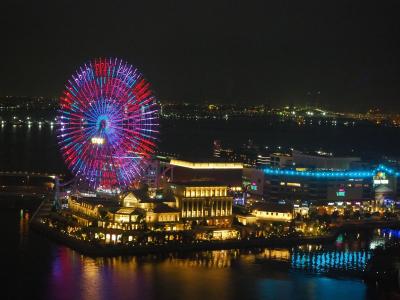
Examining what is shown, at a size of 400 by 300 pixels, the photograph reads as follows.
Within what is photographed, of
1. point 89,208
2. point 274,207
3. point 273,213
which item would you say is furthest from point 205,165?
point 89,208

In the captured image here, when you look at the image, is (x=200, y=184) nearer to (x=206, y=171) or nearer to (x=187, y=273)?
(x=206, y=171)

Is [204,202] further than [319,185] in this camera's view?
No

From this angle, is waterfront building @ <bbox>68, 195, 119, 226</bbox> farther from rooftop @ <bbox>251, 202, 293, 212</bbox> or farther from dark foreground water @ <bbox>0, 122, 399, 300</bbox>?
rooftop @ <bbox>251, 202, 293, 212</bbox>

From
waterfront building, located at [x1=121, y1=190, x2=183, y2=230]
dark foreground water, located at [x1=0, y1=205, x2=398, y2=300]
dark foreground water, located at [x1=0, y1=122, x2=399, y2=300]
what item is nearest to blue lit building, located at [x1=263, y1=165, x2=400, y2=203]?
dark foreground water, located at [x1=0, y1=122, x2=399, y2=300]

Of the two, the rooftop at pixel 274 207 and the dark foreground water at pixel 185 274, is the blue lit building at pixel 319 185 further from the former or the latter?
the dark foreground water at pixel 185 274

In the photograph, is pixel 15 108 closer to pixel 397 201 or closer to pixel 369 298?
pixel 397 201

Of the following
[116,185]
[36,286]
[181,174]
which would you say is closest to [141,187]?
[116,185]

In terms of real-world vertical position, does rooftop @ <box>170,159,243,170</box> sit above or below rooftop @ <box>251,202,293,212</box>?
above
